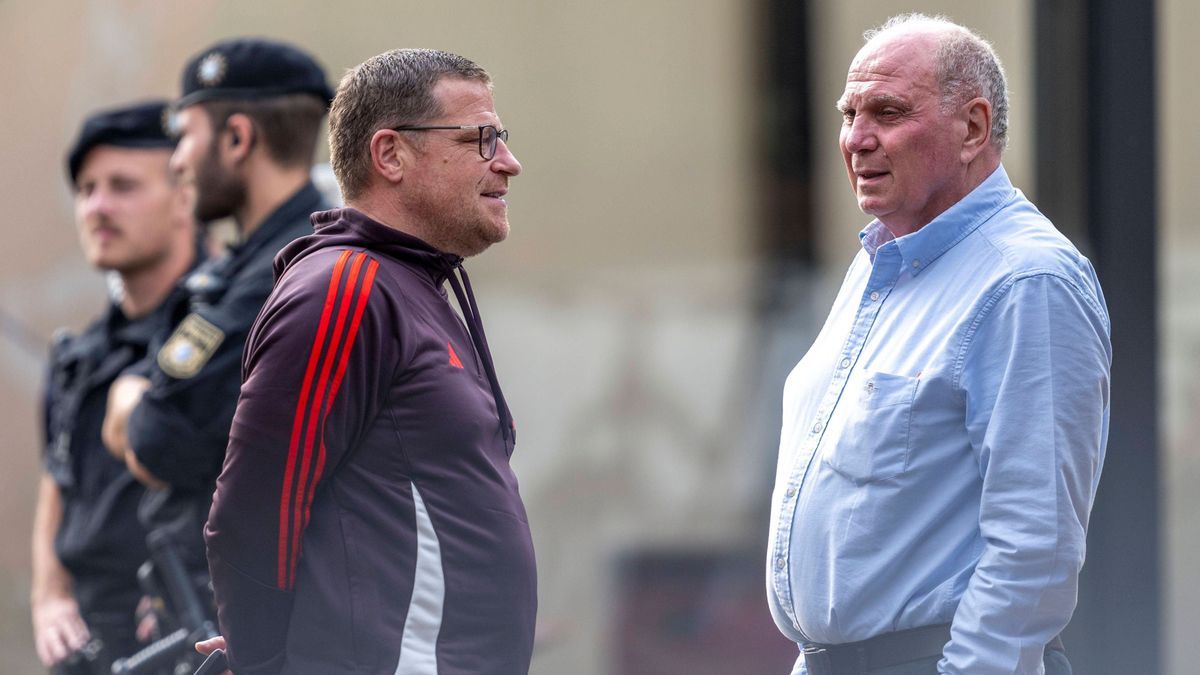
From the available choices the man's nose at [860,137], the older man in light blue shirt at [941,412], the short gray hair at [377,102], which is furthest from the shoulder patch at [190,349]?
the man's nose at [860,137]

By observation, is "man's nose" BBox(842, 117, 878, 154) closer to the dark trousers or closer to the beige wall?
the dark trousers

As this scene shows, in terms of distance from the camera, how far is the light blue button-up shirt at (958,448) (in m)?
2.13

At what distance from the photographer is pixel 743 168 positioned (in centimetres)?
544

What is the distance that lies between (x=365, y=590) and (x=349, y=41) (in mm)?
3381

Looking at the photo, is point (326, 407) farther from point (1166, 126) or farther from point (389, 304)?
point (1166, 126)

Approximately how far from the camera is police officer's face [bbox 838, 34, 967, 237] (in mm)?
2344

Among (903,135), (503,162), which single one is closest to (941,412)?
(903,135)

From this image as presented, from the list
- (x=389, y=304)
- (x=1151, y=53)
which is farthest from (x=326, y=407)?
(x=1151, y=53)

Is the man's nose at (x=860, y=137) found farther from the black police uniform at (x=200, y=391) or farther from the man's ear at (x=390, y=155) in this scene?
the black police uniform at (x=200, y=391)

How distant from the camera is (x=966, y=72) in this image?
92.4 inches

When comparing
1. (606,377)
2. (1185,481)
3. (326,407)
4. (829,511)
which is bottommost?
(1185,481)

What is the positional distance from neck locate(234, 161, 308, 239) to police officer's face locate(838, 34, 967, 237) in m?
1.40

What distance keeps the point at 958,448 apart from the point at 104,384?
2303mm

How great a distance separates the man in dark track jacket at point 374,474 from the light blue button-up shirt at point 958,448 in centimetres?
46
